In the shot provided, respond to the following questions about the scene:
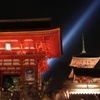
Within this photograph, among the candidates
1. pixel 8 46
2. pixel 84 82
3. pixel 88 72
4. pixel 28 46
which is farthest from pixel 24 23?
pixel 84 82

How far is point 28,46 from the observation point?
1402 centimetres

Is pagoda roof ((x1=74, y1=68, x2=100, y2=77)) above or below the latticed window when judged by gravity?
below

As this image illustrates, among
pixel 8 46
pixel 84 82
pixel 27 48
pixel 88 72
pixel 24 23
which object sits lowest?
pixel 84 82

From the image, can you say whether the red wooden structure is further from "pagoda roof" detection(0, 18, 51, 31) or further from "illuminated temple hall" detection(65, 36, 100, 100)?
"illuminated temple hall" detection(65, 36, 100, 100)

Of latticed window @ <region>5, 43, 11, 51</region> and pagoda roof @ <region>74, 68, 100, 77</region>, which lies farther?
latticed window @ <region>5, 43, 11, 51</region>

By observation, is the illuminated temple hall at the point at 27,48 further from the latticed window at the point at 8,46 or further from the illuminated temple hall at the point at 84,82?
the illuminated temple hall at the point at 84,82

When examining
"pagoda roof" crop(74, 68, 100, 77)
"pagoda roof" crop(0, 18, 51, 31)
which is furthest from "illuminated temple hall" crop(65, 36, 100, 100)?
"pagoda roof" crop(0, 18, 51, 31)

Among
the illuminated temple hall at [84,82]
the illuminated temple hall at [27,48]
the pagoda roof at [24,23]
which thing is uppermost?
the pagoda roof at [24,23]

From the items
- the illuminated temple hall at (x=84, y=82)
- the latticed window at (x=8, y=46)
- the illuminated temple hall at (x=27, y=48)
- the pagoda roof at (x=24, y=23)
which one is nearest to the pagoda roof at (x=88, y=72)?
the illuminated temple hall at (x=84, y=82)

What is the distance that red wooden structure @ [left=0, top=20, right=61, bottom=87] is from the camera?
13219mm

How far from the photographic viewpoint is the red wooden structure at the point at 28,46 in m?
13.2

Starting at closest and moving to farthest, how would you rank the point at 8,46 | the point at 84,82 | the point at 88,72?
the point at 84,82 → the point at 88,72 → the point at 8,46

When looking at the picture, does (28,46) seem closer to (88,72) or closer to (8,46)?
(8,46)

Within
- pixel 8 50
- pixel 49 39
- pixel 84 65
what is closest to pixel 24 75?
pixel 8 50
